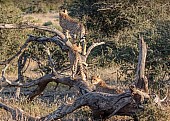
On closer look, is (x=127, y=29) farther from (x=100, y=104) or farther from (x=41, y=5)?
(x=41, y=5)

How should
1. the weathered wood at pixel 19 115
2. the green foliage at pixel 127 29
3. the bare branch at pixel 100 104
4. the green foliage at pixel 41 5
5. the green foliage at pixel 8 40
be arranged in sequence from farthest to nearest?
the green foliage at pixel 41 5, the green foliage at pixel 8 40, the green foliage at pixel 127 29, the weathered wood at pixel 19 115, the bare branch at pixel 100 104

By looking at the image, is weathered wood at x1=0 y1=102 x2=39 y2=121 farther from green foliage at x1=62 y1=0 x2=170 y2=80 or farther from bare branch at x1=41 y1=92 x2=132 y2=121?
green foliage at x1=62 y1=0 x2=170 y2=80

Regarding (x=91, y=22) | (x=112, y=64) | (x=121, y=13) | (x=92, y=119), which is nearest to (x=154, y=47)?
(x=112, y=64)

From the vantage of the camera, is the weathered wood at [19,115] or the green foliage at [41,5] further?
the green foliage at [41,5]

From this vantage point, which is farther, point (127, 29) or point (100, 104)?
point (127, 29)

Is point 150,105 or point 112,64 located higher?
point 150,105

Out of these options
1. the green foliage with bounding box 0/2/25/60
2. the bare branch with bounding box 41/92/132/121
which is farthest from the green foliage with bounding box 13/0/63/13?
the bare branch with bounding box 41/92/132/121

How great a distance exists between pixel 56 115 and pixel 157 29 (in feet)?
16.8

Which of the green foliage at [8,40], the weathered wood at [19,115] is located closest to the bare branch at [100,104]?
the weathered wood at [19,115]

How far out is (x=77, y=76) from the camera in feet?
26.6

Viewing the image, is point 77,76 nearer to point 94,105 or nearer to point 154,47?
point 94,105

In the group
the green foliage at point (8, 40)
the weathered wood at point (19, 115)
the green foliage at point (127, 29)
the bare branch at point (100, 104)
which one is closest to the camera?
the bare branch at point (100, 104)

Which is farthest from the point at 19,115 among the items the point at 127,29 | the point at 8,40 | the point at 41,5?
the point at 41,5

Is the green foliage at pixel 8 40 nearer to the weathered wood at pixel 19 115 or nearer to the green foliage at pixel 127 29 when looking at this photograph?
the green foliage at pixel 127 29
